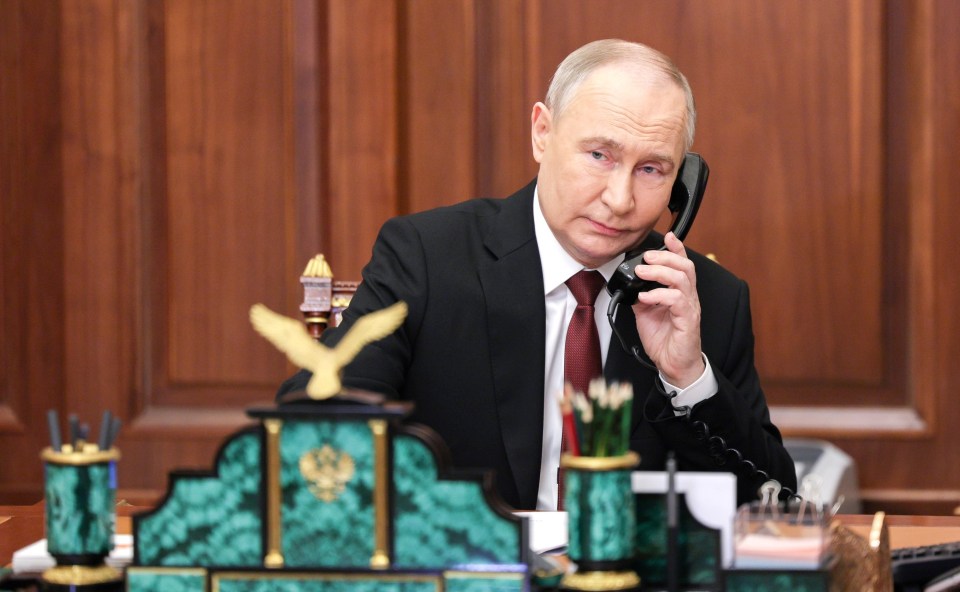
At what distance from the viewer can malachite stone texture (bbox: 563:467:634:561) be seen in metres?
1.16

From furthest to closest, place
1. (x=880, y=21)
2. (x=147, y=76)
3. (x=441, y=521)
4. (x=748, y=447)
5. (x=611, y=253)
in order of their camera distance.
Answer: (x=147, y=76)
(x=880, y=21)
(x=611, y=253)
(x=748, y=447)
(x=441, y=521)

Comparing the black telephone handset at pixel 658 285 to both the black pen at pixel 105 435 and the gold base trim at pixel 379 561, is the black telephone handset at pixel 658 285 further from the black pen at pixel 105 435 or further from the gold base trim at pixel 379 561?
the black pen at pixel 105 435

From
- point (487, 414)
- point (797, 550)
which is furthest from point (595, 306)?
point (797, 550)

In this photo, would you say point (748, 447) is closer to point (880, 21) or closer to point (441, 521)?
point (441, 521)

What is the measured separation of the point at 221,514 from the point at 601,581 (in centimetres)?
37

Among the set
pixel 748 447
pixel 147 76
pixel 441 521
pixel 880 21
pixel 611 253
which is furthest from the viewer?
pixel 147 76

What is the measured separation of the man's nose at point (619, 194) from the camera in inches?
78.5

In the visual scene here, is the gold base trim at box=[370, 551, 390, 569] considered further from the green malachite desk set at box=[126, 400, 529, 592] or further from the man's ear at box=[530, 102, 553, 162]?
the man's ear at box=[530, 102, 553, 162]

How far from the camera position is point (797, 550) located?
3.87 feet

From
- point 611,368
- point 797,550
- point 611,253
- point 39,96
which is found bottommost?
point 797,550

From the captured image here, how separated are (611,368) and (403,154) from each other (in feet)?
4.06

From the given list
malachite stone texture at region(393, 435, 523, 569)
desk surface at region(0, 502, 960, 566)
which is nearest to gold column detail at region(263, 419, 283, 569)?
malachite stone texture at region(393, 435, 523, 569)

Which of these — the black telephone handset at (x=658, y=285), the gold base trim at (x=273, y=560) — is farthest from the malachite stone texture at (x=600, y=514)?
the black telephone handset at (x=658, y=285)

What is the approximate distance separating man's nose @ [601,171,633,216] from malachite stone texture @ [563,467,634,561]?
35.0 inches
